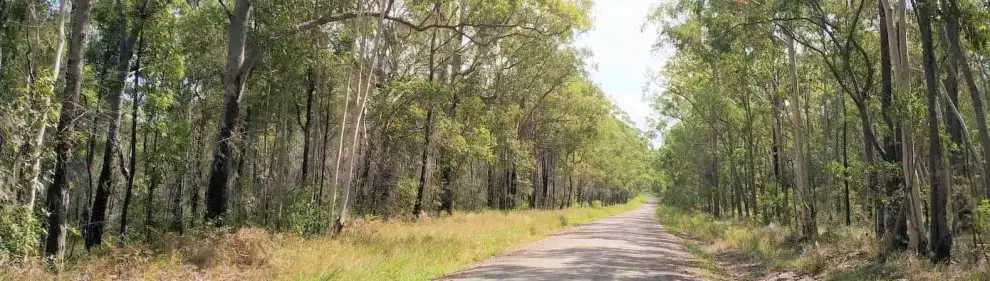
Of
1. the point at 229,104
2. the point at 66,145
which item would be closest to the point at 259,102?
the point at 229,104

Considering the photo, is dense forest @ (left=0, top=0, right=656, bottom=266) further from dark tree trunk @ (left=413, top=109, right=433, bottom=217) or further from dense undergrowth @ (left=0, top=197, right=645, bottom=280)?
dense undergrowth @ (left=0, top=197, right=645, bottom=280)

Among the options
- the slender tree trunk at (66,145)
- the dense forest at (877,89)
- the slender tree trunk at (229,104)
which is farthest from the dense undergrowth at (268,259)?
the dense forest at (877,89)

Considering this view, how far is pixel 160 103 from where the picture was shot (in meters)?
18.2

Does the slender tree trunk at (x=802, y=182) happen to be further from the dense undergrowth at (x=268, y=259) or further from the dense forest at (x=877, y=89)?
the dense undergrowth at (x=268, y=259)

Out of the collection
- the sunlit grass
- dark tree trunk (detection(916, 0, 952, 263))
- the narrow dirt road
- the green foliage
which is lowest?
the narrow dirt road

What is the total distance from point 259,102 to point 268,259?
1431cm

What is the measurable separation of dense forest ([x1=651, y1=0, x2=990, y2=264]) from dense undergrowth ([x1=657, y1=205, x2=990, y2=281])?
1.24 ft

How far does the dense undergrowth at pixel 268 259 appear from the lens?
9445mm

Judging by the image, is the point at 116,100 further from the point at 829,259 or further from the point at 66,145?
the point at 829,259

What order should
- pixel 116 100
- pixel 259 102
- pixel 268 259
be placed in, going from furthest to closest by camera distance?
pixel 259 102, pixel 116 100, pixel 268 259

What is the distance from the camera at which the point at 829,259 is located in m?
13.2

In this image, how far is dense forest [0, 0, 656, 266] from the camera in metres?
10.9

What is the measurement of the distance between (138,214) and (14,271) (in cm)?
1922

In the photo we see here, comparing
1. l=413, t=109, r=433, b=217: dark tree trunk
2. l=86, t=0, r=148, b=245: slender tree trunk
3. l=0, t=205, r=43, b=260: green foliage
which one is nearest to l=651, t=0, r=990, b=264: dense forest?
l=413, t=109, r=433, b=217: dark tree trunk
